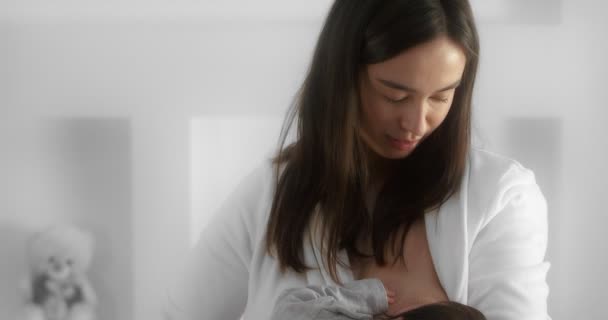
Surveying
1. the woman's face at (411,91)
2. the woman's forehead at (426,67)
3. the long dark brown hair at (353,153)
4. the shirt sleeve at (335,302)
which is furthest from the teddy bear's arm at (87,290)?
the woman's forehead at (426,67)

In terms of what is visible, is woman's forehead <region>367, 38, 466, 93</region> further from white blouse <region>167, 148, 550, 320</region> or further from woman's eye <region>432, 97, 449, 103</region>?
white blouse <region>167, 148, 550, 320</region>

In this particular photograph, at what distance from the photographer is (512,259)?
1.04 m

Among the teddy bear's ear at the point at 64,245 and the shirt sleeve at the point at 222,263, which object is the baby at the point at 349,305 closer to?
the shirt sleeve at the point at 222,263

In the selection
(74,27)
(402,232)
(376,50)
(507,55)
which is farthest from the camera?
(74,27)

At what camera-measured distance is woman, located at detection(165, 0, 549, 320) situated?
1017 millimetres

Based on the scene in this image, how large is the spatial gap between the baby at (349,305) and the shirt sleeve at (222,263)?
0.69 ft

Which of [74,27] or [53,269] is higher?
[74,27]

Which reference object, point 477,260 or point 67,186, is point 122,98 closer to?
point 67,186

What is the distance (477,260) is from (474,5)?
29.1 inches

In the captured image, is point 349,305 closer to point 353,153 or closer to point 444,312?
point 444,312

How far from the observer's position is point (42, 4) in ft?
5.72

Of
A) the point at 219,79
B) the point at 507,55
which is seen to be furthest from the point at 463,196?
the point at 219,79

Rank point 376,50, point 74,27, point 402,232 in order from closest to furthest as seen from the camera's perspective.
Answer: point 376,50, point 402,232, point 74,27

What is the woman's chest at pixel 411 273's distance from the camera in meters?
1.06
